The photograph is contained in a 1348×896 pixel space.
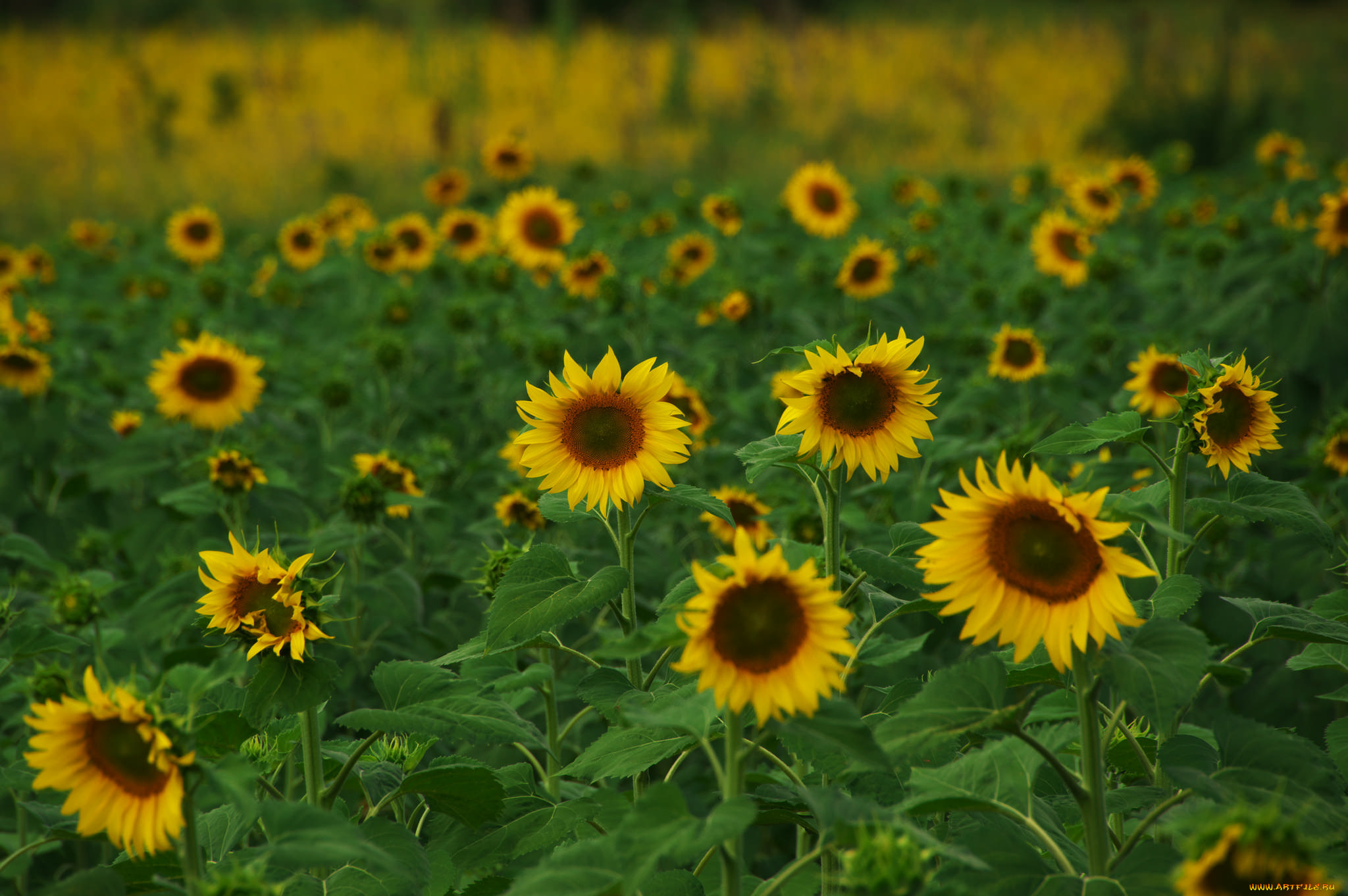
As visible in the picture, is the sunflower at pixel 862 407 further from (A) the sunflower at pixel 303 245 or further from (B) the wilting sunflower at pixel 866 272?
(A) the sunflower at pixel 303 245

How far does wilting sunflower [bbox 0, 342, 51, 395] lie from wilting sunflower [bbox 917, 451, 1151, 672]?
3226 mm

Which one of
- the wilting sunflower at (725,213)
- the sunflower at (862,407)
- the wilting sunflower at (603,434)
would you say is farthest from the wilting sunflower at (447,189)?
the sunflower at (862,407)

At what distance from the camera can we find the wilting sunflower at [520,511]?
2.50 m

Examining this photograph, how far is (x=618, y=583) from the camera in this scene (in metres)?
1.41

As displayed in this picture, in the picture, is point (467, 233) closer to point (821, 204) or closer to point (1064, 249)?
point (821, 204)

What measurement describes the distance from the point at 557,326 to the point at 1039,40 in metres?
16.2

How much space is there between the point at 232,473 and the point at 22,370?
1.34 m

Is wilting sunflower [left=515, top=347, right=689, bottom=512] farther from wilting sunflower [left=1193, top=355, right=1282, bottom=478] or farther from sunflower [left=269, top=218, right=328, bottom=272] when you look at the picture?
sunflower [left=269, top=218, right=328, bottom=272]

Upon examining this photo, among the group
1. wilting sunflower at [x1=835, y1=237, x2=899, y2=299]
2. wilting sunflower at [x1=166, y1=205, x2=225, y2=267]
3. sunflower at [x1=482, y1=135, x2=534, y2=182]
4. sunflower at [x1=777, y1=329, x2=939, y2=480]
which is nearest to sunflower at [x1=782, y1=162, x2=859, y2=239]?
wilting sunflower at [x1=835, y1=237, x2=899, y2=299]

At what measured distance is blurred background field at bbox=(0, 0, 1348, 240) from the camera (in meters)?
11.6

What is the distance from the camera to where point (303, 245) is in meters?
5.54

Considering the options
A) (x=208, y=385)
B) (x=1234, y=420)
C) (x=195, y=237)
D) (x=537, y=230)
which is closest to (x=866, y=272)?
(x=537, y=230)

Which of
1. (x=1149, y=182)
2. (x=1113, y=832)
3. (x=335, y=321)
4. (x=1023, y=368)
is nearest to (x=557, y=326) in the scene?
(x=1023, y=368)

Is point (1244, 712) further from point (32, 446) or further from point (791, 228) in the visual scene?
point (791, 228)
